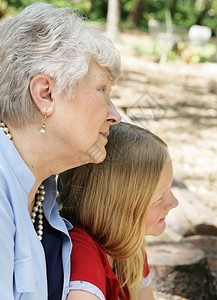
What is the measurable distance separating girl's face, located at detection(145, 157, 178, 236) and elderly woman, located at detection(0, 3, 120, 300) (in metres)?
0.42

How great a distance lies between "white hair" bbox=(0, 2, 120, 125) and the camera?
3.97ft

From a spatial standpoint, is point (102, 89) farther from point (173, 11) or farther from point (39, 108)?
point (173, 11)

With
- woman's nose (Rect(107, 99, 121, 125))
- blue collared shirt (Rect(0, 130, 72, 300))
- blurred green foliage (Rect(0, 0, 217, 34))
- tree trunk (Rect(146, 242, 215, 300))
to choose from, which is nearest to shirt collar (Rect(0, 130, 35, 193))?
blue collared shirt (Rect(0, 130, 72, 300))

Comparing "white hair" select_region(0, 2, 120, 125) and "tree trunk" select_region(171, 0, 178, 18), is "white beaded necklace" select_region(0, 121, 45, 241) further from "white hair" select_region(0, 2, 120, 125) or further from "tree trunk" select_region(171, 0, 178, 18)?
"tree trunk" select_region(171, 0, 178, 18)

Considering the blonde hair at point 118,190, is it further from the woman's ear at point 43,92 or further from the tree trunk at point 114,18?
the tree trunk at point 114,18

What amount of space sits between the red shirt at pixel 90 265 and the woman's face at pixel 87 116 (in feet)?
0.99

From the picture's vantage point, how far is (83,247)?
1.47 metres

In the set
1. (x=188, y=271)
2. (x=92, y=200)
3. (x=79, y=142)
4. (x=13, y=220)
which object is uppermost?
(x=79, y=142)

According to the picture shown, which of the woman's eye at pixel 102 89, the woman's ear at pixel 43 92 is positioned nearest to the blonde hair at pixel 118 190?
the woman's eye at pixel 102 89

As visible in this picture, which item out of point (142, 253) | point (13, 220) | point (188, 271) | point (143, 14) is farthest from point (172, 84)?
point (143, 14)

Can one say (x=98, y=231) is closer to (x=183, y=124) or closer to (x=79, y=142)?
(x=79, y=142)

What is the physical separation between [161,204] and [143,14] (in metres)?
22.9

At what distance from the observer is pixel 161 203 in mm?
1708

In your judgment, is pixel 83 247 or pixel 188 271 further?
pixel 188 271
